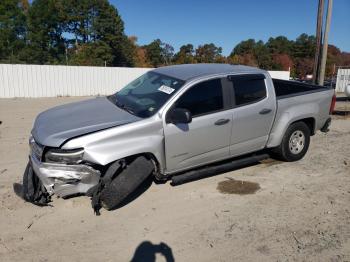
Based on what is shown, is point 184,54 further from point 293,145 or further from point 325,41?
point 293,145

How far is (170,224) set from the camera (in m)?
4.38

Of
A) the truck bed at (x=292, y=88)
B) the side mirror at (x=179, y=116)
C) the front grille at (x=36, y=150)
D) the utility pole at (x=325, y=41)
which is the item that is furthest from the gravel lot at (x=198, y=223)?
the utility pole at (x=325, y=41)

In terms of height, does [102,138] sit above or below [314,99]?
below

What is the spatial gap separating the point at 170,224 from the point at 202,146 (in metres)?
1.32

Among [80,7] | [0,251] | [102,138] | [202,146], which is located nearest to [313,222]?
[202,146]

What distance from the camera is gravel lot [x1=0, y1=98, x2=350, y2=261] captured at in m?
3.80

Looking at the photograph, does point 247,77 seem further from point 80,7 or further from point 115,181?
point 80,7

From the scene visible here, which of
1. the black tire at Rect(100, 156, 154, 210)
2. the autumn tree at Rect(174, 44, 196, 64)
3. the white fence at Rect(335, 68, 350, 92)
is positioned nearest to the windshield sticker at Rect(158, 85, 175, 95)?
the black tire at Rect(100, 156, 154, 210)

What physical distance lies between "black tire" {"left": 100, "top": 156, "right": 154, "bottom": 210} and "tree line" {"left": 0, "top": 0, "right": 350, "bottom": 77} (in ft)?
157

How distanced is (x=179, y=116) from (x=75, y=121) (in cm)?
139

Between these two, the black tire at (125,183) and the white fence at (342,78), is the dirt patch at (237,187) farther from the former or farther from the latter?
the white fence at (342,78)

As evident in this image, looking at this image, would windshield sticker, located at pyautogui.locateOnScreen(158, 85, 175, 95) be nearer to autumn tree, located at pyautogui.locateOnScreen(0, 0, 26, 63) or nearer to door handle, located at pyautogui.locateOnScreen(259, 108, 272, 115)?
door handle, located at pyautogui.locateOnScreen(259, 108, 272, 115)

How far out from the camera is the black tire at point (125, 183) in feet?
14.4

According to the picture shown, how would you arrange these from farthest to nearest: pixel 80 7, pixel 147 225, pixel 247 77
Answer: pixel 80 7
pixel 247 77
pixel 147 225
